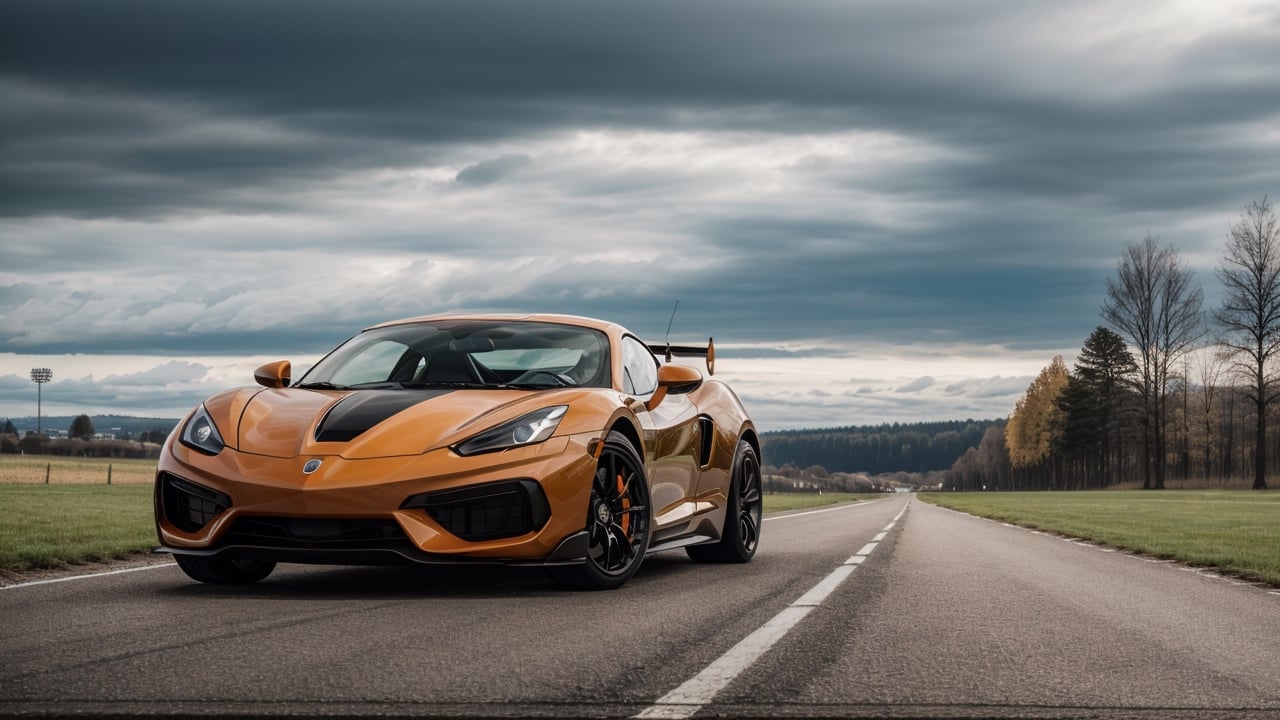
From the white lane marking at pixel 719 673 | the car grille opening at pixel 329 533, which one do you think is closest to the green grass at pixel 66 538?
the car grille opening at pixel 329 533

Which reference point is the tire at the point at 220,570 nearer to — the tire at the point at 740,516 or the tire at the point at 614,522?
the tire at the point at 614,522

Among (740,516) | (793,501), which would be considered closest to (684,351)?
(740,516)

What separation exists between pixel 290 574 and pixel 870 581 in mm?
3565

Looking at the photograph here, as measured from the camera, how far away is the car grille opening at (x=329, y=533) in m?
5.50

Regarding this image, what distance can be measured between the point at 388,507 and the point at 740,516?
3907 mm

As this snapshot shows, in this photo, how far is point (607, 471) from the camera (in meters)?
6.34

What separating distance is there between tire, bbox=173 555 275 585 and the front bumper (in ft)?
→ 1.33

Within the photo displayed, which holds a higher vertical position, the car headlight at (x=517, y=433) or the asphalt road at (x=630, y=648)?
the car headlight at (x=517, y=433)

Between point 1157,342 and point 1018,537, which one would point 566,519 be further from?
point 1157,342

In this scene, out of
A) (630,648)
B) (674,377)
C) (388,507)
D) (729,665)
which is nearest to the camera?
(729,665)

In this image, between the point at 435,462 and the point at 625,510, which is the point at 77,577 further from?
the point at 625,510

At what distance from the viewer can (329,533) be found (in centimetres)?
552

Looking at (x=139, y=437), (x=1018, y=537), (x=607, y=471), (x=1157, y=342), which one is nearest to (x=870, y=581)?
(x=607, y=471)

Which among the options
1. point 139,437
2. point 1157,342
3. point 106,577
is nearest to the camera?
point 106,577
